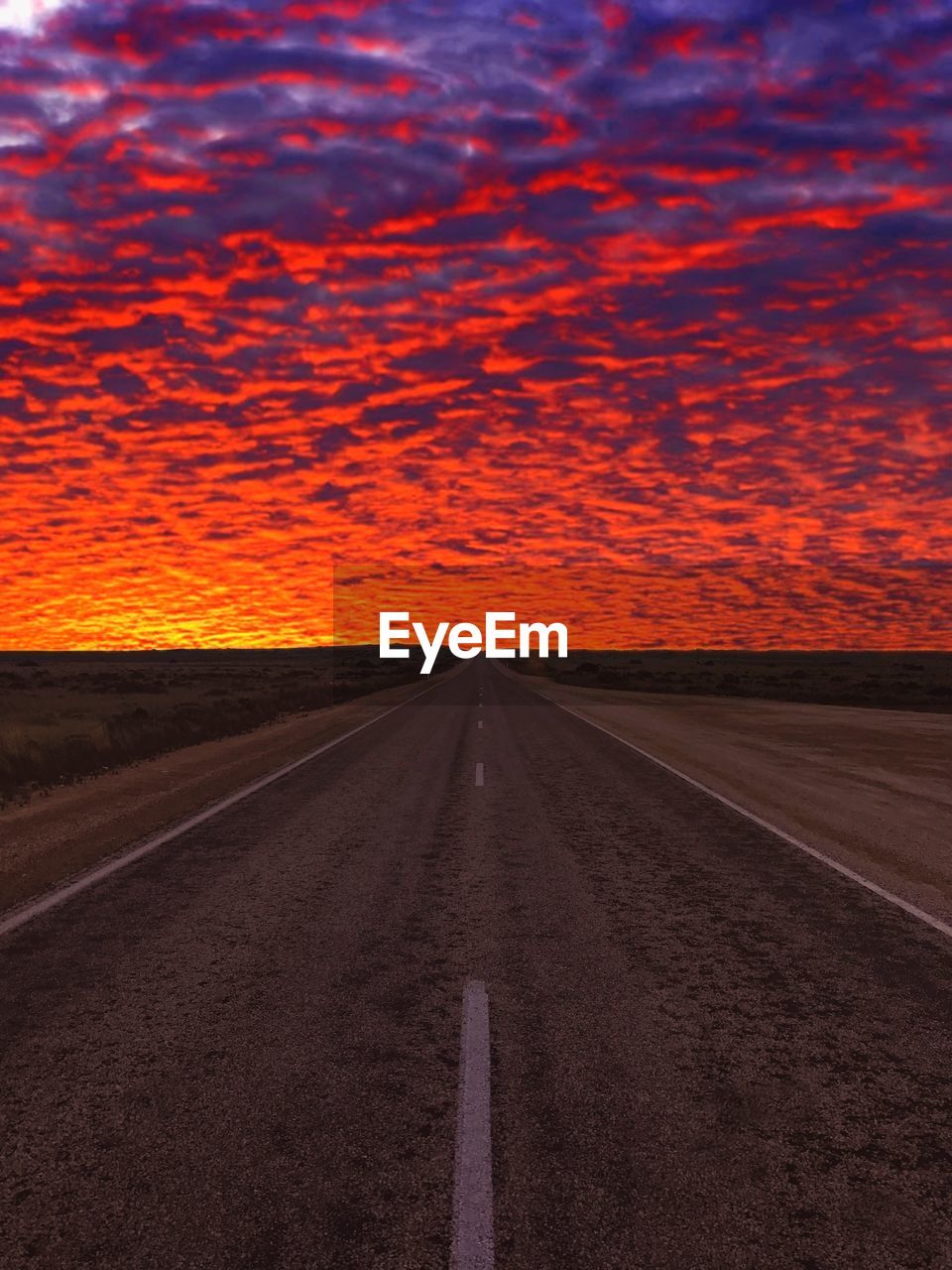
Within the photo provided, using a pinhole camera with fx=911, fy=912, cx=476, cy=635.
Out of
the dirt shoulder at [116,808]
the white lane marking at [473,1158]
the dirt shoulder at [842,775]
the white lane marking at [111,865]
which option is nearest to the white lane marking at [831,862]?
the dirt shoulder at [842,775]

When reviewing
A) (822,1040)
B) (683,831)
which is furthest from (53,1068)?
(683,831)

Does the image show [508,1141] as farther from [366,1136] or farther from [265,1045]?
[265,1045]

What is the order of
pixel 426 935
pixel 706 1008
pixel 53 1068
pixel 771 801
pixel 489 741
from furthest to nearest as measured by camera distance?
pixel 489 741, pixel 771 801, pixel 426 935, pixel 706 1008, pixel 53 1068

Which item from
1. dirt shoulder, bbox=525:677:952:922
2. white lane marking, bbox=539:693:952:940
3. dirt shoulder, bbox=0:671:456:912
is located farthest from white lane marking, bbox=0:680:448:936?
dirt shoulder, bbox=525:677:952:922

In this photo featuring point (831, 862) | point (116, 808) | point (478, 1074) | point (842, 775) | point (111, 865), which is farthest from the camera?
point (842, 775)

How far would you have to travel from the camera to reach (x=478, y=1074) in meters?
4.08

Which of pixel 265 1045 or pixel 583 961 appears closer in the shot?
pixel 265 1045

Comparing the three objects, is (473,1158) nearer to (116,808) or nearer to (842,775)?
(116,808)

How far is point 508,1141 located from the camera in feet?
11.5

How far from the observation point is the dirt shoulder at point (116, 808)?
833cm

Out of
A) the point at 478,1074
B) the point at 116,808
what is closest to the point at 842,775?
the point at 116,808

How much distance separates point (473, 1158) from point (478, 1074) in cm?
70

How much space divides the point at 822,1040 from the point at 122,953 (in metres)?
4.18

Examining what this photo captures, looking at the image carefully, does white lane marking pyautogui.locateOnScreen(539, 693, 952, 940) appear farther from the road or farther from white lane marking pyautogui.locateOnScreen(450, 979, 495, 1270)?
white lane marking pyautogui.locateOnScreen(450, 979, 495, 1270)
